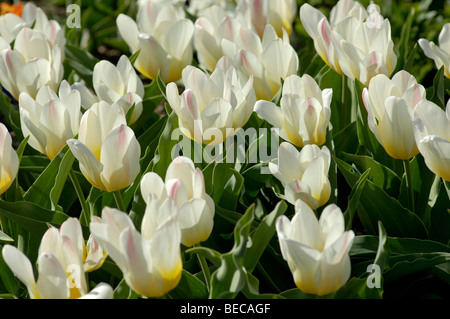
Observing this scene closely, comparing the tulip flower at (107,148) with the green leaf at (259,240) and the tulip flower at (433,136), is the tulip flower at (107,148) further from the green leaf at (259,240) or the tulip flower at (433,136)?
the tulip flower at (433,136)

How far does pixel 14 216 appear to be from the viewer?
144 cm

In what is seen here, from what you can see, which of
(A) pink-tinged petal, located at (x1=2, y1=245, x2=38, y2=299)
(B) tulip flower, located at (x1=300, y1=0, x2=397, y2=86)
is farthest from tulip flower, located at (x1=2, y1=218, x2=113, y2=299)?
(B) tulip flower, located at (x1=300, y1=0, x2=397, y2=86)

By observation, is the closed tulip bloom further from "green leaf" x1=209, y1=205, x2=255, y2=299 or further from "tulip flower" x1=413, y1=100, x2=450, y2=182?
"green leaf" x1=209, y1=205, x2=255, y2=299

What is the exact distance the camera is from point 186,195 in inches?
47.3

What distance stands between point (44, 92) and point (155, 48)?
18.1 inches

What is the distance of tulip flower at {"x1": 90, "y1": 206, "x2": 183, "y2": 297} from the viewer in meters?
1.07

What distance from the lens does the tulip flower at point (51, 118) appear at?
1.47 m

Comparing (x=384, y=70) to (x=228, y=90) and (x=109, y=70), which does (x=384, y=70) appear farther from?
(x=109, y=70)

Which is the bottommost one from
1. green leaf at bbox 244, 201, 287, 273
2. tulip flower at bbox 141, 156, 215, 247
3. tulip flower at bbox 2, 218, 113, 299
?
green leaf at bbox 244, 201, 287, 273

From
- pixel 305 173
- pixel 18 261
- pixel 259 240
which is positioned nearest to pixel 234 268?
pixel 259 240

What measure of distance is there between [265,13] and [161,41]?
411mm

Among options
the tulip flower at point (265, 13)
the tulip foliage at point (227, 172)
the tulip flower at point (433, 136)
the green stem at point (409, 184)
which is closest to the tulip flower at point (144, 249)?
the tulip foliage at point (227, 172)

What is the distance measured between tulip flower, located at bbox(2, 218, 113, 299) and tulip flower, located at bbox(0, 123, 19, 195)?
0.25 metres

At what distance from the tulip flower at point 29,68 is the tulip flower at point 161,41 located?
0.79ft
